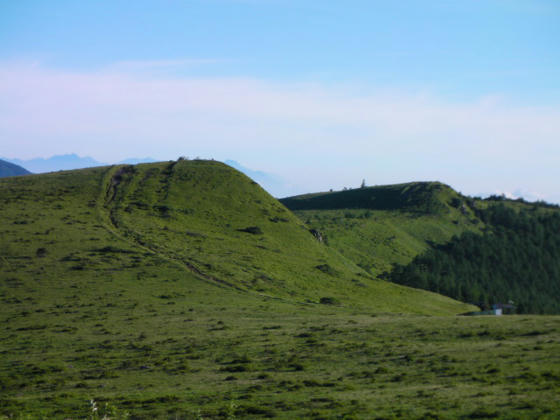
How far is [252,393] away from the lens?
3691 cm

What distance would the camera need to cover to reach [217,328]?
60719 millimetres

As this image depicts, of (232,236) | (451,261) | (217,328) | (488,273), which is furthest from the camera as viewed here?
(488,273)

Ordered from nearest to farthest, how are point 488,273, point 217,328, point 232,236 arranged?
point 217,328
point 232,236
point 488,273

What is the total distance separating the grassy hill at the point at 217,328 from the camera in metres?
34.4

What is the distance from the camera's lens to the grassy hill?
34.4m

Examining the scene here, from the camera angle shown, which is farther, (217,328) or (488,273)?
(488,273)

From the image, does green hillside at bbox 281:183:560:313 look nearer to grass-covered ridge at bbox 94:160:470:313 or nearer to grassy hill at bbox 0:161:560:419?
grass-covered ridge at bbox 94:160:470:313

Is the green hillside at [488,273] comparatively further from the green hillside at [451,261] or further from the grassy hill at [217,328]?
the grassy hill at [217,328]

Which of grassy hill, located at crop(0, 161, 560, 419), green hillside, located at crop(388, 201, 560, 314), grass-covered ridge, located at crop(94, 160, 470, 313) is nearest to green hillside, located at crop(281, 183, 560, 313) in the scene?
green hillside, located at crop(388, 201, 560, 314)

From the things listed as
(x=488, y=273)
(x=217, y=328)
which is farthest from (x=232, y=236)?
(x=488, y=273)

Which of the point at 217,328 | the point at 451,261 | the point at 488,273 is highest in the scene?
the point at 451,261

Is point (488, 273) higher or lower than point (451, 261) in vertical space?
lower

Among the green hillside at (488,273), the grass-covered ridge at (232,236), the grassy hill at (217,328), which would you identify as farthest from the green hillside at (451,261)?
the grassy hill at (217,328)

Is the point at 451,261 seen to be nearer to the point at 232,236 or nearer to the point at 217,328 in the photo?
the point at 232,236
